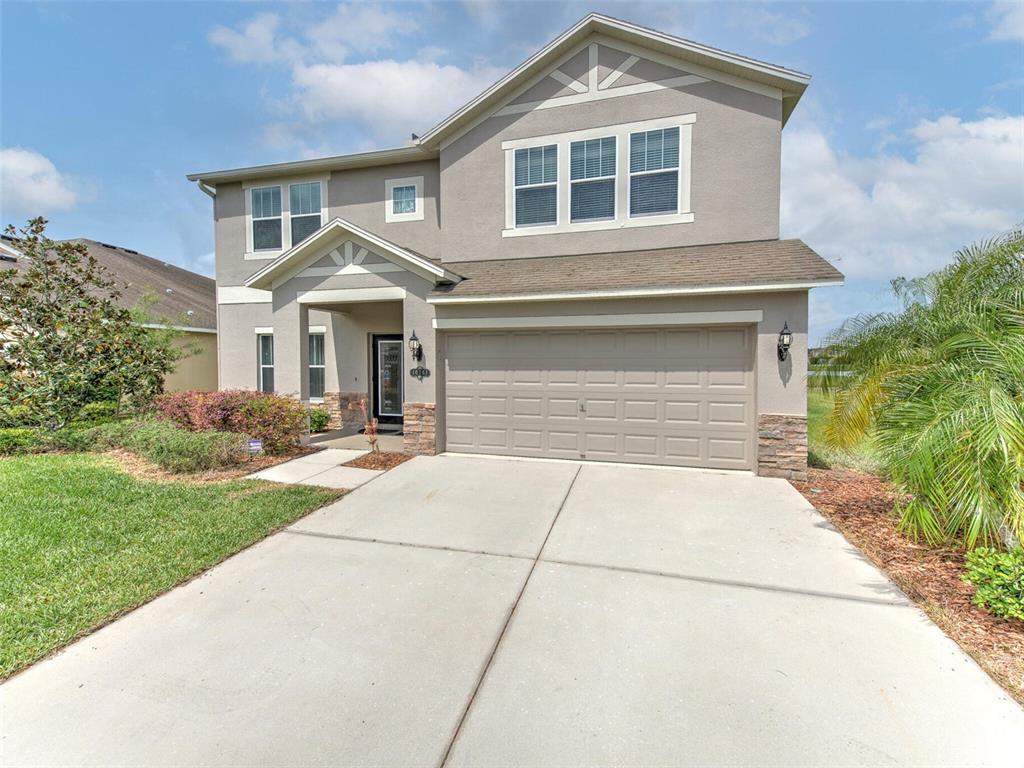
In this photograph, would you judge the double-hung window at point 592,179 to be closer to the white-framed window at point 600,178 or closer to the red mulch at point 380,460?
the white-framed window at point 600,178

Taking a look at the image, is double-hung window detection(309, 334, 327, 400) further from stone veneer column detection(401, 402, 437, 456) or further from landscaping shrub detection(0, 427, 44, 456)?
landscaping shrub detection(0, 427, 44, 456)

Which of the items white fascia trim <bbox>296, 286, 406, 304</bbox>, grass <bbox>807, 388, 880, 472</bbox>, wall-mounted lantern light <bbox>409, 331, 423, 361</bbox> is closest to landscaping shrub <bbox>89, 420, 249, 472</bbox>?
white fascia trim <bbox>296, 286, 406, 304</bbox>

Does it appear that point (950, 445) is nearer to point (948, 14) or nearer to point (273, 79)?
point (948, 14)

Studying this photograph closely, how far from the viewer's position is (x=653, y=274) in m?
7.77

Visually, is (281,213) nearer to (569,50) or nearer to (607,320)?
(569,50)

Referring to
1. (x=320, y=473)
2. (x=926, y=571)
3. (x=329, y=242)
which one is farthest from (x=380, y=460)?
(x=926, y=571)

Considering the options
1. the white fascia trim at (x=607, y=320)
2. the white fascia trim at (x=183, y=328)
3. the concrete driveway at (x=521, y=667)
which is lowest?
the concrete driveway at (x=521, y=667)

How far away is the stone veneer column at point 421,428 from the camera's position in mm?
8906

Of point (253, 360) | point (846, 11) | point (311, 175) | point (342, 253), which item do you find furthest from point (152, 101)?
point (846, 11)

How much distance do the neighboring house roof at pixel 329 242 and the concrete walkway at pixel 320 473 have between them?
381 centimetres

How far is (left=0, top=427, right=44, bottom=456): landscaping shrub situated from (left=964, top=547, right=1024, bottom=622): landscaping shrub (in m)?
14.4

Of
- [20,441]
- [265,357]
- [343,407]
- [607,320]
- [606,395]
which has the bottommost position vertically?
[20,441]

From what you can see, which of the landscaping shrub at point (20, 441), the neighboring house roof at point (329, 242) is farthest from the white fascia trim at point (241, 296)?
the landscaping shrub at point (20, 441)

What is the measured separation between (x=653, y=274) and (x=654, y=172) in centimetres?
227
